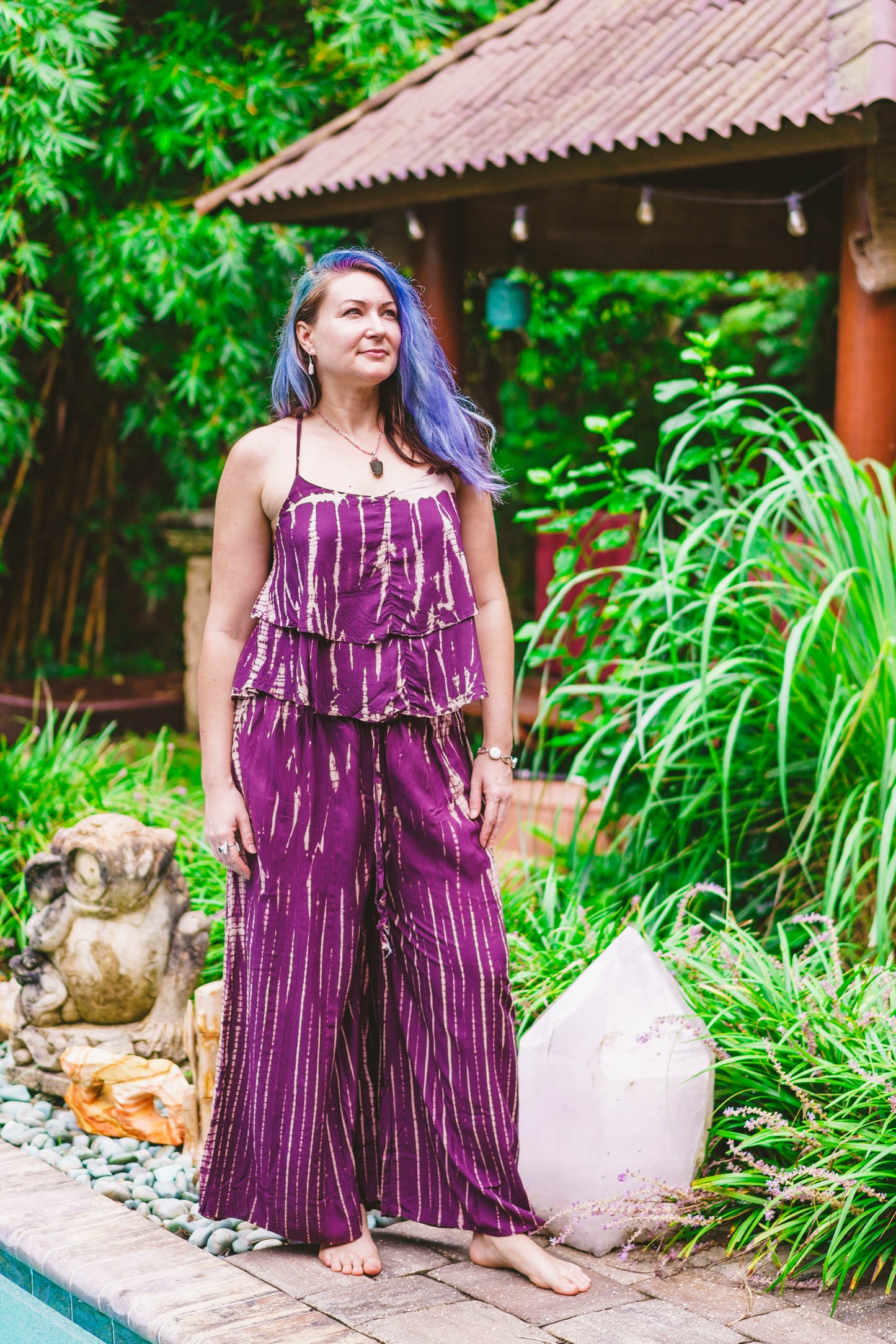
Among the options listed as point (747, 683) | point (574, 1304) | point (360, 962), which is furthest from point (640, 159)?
point (574, 1304)

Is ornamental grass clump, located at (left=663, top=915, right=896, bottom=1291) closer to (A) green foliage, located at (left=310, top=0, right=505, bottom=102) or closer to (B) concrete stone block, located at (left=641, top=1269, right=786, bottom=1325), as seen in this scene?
(B) concrete stone block, located at (left=641, top=1269, right=786, bottom=1325)

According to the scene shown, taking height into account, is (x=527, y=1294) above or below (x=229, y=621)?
below

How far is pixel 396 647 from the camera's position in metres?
2.33

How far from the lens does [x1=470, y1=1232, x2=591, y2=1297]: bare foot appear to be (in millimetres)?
2314

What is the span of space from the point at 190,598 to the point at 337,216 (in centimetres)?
224

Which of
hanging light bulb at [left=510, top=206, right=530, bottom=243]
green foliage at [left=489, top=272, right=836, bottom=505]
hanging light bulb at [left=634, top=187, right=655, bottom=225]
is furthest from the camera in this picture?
green foliage at [left=489, top=272, right=836, bottom=505]

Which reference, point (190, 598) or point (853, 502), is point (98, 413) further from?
point (853, 502)

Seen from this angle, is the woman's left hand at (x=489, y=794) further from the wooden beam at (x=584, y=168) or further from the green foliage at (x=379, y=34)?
the green foliage at (x=379, y=34)

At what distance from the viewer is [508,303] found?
660cm

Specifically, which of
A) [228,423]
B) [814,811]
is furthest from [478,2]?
[814,811]

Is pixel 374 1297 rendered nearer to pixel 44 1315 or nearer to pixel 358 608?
pixel 44 1315

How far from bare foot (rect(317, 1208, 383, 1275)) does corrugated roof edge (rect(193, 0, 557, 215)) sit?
4.46m

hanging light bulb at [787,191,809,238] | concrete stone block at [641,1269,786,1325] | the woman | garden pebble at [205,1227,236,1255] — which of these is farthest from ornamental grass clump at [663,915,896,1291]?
hanging light bulb at [787,191,809,238]

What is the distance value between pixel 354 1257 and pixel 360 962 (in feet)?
1.56
